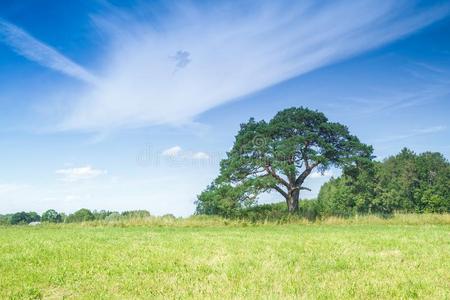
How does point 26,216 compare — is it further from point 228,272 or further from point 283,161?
point 228,272

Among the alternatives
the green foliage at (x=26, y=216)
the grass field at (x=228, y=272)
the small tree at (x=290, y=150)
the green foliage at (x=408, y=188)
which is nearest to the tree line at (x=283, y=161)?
the small tree at (x=290, y=150)

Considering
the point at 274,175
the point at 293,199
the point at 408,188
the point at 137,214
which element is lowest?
the point at 137,214

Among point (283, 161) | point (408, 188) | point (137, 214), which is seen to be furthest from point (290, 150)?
point (408, 188)

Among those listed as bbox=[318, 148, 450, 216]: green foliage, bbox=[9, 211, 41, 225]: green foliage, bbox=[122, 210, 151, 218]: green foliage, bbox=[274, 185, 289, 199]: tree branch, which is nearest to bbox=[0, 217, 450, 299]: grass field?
bbox=[122, 210, 151, 218]: green foliage

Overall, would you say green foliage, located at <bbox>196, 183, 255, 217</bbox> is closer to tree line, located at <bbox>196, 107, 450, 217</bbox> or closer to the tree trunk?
tree line, located at <bbox>196, 107, 450, 217</bbox>

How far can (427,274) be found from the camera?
8.70 m

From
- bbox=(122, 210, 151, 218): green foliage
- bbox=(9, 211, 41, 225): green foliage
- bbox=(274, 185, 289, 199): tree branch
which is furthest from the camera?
bbox=(9, 211, 41, 225): green foliage

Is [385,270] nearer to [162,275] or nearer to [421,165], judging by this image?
[162,275]

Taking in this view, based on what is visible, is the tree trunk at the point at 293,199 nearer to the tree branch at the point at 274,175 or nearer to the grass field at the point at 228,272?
the tree branch at the point at 274,175

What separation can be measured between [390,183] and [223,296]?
259 ft

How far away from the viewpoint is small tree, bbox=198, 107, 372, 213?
39.6 metres

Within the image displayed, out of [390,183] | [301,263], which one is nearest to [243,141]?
[301,263]

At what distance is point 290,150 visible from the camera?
128ft

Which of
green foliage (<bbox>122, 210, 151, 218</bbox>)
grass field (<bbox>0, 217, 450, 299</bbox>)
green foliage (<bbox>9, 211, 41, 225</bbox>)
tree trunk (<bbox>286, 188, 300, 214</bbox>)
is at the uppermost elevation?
green foliage (<bbox>9, 211, 41, 225</bbox>)
